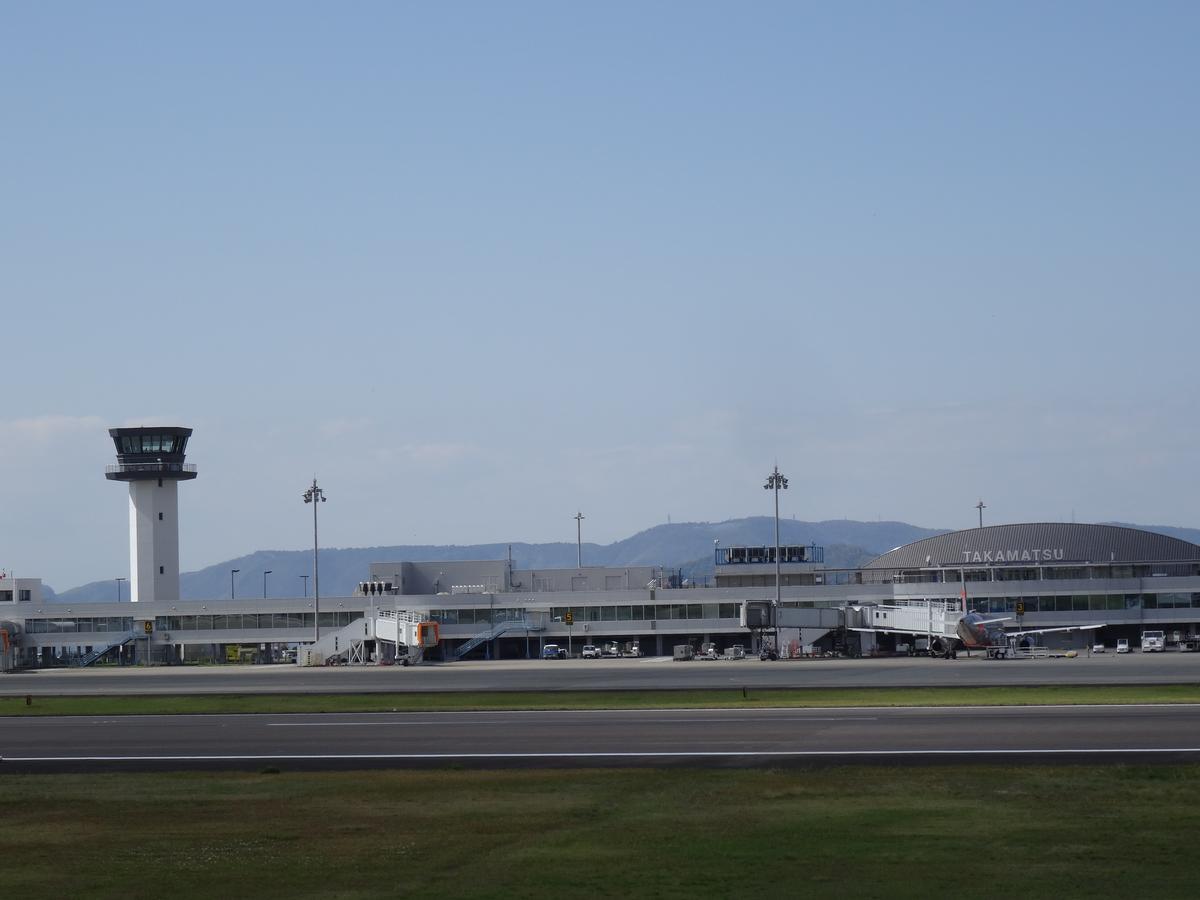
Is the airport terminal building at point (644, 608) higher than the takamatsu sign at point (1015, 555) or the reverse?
the reverse

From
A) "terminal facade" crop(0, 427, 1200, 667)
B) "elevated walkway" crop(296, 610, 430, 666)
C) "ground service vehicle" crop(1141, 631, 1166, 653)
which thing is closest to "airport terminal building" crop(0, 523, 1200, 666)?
"terminal facade" crop(0, 427, 1200, 667)

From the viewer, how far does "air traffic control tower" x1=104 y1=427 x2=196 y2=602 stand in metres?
156

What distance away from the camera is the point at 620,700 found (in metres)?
62.6

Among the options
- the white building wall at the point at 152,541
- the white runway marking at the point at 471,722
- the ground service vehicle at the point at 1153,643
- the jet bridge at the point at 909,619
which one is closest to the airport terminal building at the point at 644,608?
the jet bridge at the point at 909,619

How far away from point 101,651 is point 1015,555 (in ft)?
342

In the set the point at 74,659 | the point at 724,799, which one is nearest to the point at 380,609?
the point at 74,659

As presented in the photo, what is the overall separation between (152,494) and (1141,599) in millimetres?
109285

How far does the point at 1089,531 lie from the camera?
6521 inches

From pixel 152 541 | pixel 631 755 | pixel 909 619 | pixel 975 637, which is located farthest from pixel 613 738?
pixel 152 541

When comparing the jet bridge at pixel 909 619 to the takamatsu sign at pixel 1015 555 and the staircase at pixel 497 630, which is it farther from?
the staircase at pixel 497 630

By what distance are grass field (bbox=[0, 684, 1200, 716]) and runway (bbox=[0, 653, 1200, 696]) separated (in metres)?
4.99

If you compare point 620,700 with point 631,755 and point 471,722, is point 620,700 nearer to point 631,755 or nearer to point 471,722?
point 471,722

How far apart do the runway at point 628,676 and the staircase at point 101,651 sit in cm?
2559

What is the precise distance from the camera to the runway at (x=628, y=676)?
74500 millimetres
